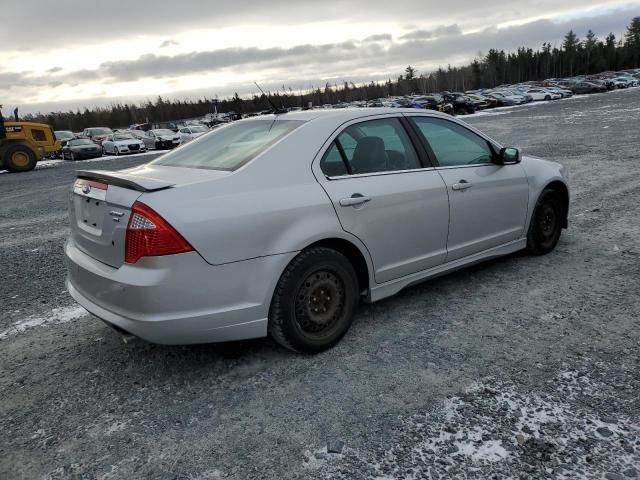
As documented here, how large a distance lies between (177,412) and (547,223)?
4.02 m

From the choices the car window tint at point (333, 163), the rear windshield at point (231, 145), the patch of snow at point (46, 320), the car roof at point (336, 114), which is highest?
the car roof at point (336, 114)

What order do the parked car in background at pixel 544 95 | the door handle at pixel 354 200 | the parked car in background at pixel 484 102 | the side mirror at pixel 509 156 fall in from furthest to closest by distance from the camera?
the parked car in background at pixel 544 95 < the parked car in background at pixel 484 102 < the side mirror at pixel 509 156 < the door handle at pixel 354 200

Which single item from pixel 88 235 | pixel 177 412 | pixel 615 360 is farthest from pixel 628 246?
pixel 88 235

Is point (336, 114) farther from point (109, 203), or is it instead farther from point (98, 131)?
point (98, 131)

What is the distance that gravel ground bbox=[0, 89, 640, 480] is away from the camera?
7.97 feet

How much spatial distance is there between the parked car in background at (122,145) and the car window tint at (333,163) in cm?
2599

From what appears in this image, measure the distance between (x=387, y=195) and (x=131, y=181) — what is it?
1697 millimetres

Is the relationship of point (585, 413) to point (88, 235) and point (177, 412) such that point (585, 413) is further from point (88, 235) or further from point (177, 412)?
point (88, 235)

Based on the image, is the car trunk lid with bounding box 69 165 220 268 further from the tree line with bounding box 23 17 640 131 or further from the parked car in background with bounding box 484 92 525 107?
the tree line with bounding box 23 17 640 131

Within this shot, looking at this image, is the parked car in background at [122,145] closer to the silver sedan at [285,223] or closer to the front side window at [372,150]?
the silver sedan at [285,223]

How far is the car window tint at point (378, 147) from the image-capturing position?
3637 millimetres

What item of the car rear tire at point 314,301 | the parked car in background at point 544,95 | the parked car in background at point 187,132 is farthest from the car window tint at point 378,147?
the parked car in background at point 544,95

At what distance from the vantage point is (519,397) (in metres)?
2.82

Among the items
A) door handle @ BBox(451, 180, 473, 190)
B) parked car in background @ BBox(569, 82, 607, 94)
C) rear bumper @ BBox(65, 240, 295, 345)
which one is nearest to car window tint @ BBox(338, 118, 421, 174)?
door handle @ BBox(451, 180, 473, 190)
